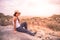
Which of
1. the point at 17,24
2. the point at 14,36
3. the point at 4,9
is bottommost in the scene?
the point at 14,36

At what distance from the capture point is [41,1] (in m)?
2.43

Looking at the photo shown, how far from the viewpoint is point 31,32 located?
2334mm

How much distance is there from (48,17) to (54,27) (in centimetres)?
19

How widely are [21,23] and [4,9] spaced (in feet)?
1.20

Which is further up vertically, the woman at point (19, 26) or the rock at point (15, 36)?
the woman at point (19, 26)

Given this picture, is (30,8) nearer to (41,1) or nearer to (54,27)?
(41,1)

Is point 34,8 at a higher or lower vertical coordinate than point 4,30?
higher

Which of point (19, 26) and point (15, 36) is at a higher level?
point (19, 26)

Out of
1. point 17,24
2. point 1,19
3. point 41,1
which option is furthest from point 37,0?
point 1,19

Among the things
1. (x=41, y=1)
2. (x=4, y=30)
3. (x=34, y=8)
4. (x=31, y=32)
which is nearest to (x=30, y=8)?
(x=34, y=8)

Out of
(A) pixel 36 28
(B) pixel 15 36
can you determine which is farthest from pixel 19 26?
(A) pixel 36 28

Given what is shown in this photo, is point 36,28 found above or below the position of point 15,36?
above

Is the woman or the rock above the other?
the woman

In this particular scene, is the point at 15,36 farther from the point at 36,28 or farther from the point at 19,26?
the point at 36,28
